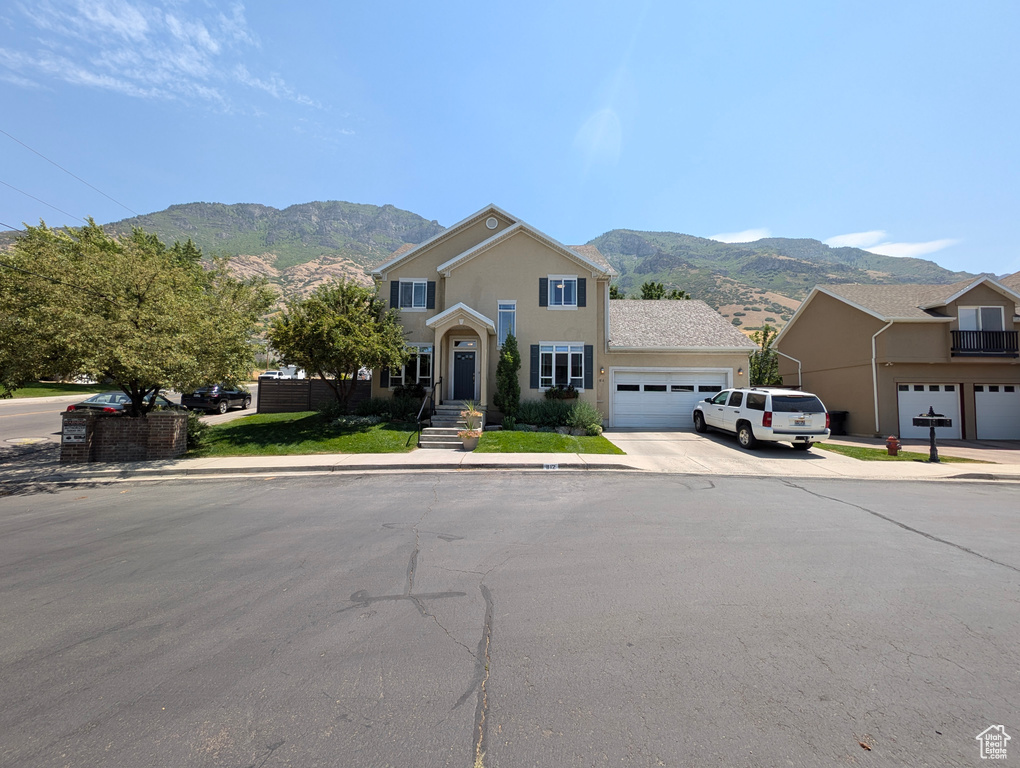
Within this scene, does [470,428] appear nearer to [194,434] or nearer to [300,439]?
[300,439]

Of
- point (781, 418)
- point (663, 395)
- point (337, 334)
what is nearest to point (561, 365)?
point (663, 395)

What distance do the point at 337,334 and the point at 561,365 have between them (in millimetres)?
8844

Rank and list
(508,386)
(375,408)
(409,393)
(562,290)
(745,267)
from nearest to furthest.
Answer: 1. (508,386)
2. (375,408)
3. (409,393)
4. (562,290)
5. (745,267)

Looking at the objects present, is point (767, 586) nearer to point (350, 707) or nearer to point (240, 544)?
point (350, 707)

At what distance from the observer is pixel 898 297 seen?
68.3 feet

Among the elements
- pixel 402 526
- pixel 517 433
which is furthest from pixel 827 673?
pixel 517 433

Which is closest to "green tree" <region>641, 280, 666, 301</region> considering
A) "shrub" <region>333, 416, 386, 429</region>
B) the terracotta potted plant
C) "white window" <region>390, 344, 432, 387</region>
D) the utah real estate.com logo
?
"white window" <region>390, 344, 432, 387</region>

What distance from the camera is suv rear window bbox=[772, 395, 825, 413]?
13859 millimetres

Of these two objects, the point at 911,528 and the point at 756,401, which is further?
the point at 756,401

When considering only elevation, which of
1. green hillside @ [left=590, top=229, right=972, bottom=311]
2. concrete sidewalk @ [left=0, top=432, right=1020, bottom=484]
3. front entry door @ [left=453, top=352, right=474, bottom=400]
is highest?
green hillside @ [left=590, top=229, right=972, bottom=311]

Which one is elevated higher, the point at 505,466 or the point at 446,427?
the point at 446,427

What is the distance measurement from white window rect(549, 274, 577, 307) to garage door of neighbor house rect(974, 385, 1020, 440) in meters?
17.9

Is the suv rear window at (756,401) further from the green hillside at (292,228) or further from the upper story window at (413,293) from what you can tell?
the green hillside at (292,228)

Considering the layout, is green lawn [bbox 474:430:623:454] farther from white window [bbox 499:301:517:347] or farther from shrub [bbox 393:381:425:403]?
white window [bbox 499:301:517:347]
